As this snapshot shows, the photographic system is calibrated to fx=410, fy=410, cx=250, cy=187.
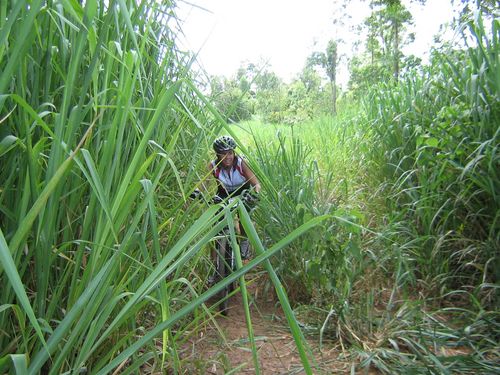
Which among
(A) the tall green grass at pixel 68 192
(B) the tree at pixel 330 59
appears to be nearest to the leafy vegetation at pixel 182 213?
(A) the tall green grass at pixel 68 192

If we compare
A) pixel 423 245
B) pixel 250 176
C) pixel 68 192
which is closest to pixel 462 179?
pixel 423 245

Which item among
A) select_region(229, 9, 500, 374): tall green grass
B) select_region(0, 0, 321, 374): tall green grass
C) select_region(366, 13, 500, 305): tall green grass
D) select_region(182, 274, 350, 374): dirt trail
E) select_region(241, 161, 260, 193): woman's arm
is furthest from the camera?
select_region(241, 161, 260, 193): woman's arm

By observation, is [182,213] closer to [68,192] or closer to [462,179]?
[68,192]

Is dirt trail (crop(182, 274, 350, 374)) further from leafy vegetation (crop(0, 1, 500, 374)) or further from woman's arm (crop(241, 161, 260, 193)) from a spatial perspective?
woman's arm (crop(241, 161, 260, 193))

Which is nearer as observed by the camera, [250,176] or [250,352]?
[250,352]

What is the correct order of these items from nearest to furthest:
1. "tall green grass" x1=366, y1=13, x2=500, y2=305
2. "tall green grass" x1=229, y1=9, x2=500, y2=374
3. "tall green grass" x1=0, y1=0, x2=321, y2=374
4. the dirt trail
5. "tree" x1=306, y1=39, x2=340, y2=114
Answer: "tall green grass" x1=0, y1=0, x2=321, y2=374, the dirt trail, "tall green grass" x1=229, y1=9, x2=500, y2=374, "tall green grass" x1=366, y1=13, x2=500, y2=305, "tree" x1=306, y1=39, x2=340, y2=114

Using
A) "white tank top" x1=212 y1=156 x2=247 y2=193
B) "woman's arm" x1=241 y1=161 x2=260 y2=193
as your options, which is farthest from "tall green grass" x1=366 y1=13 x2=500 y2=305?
"white tank top" x1=212 y1=156 x2=247 y2=193

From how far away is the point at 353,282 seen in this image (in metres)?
2.98

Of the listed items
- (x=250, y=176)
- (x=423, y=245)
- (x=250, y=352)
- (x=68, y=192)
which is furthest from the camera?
(x=250, y=176)

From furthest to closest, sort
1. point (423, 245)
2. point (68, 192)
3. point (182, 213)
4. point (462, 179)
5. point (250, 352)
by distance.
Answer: point (423, 245) → point (462, 179) → point (250, 352) → point (182, 213) → point (68, 192)

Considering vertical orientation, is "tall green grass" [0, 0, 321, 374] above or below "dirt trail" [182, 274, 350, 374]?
above

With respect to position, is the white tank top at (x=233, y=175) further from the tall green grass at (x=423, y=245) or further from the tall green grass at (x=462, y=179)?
the tall green grass at (x=462, y=179)

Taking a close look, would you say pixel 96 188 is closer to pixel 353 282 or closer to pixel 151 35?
pixel 151 35

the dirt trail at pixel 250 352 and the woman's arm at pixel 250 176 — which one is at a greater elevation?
the woman's arm at pixel 250 176
